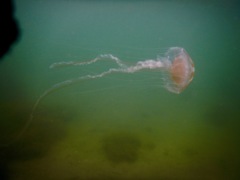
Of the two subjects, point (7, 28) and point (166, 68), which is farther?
point (166, 68)

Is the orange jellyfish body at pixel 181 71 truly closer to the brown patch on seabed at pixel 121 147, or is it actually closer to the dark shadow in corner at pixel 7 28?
the brown patch on seabed at pixel 121 147

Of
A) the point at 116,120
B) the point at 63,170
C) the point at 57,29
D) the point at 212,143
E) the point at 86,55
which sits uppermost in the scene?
the point at 57,29

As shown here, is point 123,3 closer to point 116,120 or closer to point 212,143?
point 116,120

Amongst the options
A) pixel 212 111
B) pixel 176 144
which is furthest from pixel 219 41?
pixel 176 144

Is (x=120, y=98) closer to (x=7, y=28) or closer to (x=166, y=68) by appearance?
(x=166, y=68)

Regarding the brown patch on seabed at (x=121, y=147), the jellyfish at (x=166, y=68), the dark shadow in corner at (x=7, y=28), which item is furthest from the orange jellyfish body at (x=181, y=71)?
the dark shadow in corner at (x=7, y=28)

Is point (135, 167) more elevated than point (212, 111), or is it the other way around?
point (212, 111)

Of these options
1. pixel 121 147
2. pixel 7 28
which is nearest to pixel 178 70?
pixel 121 147
